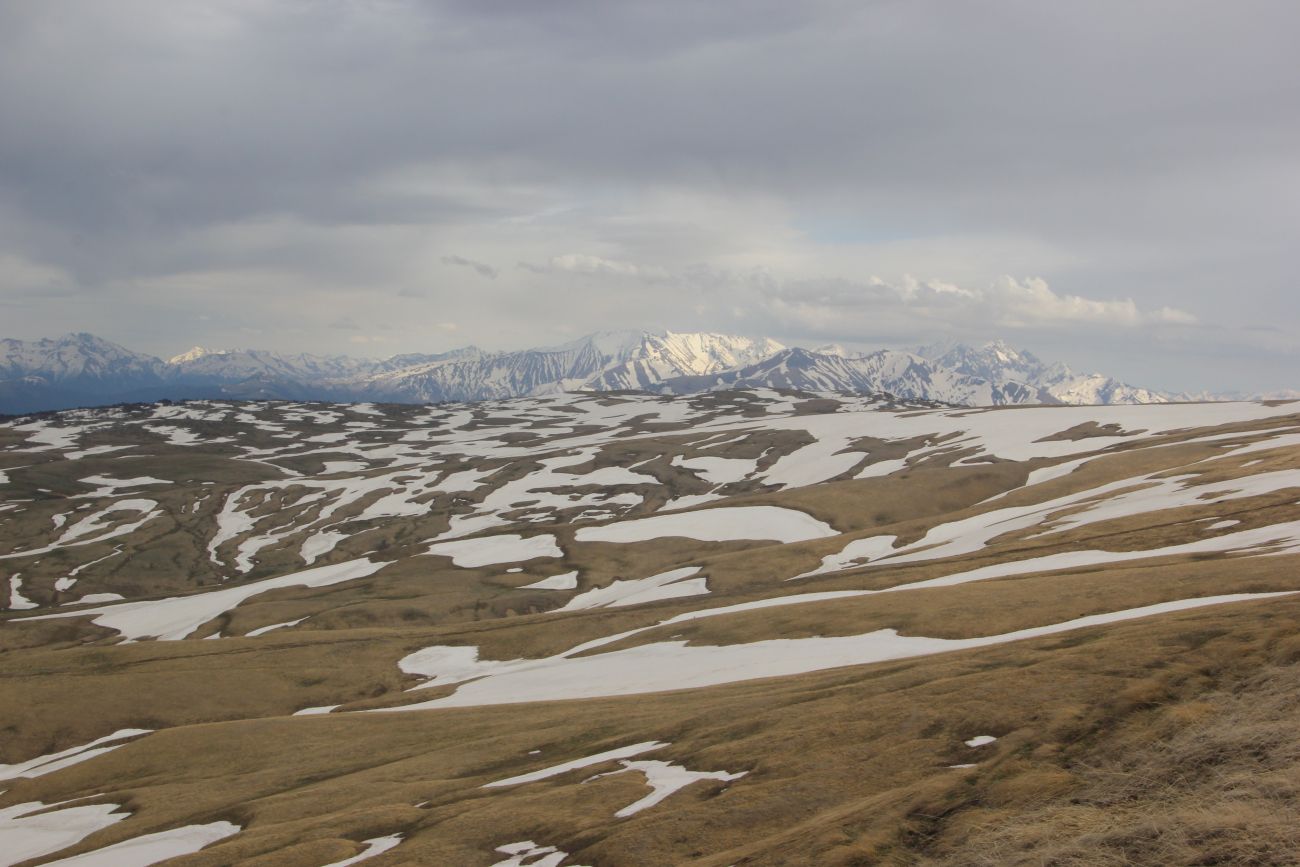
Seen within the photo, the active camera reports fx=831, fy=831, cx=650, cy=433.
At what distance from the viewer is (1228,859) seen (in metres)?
16.2

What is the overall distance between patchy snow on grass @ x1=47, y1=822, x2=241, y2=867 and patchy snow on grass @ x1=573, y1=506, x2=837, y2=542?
331ft

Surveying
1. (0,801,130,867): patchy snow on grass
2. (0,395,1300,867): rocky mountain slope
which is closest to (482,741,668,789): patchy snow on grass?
(0,395,1300,867): rocky mountain slope

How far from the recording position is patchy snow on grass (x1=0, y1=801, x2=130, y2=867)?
4394 centimetres

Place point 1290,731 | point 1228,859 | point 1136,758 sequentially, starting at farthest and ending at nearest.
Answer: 1. point 1136,758
2. point 1290,731
3. point 1228,859

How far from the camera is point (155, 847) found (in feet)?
129

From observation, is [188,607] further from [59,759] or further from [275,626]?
[59,759]

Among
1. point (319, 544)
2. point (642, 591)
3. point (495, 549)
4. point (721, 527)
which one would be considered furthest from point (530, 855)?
point (319, 544)

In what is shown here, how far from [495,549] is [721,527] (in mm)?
39307

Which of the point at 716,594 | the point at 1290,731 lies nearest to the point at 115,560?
the point at 716,594

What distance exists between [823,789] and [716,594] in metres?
73.1

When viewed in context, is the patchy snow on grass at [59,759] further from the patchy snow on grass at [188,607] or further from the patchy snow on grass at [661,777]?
the patchy snow on grass at [661,777]

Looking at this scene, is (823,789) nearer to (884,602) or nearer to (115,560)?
(884,602)

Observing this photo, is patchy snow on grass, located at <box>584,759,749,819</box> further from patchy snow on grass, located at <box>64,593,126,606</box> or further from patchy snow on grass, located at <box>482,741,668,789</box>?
patchy snow on grass, located at <box>64,593,126,606</box>

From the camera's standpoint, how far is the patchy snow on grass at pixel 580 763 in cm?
3734
